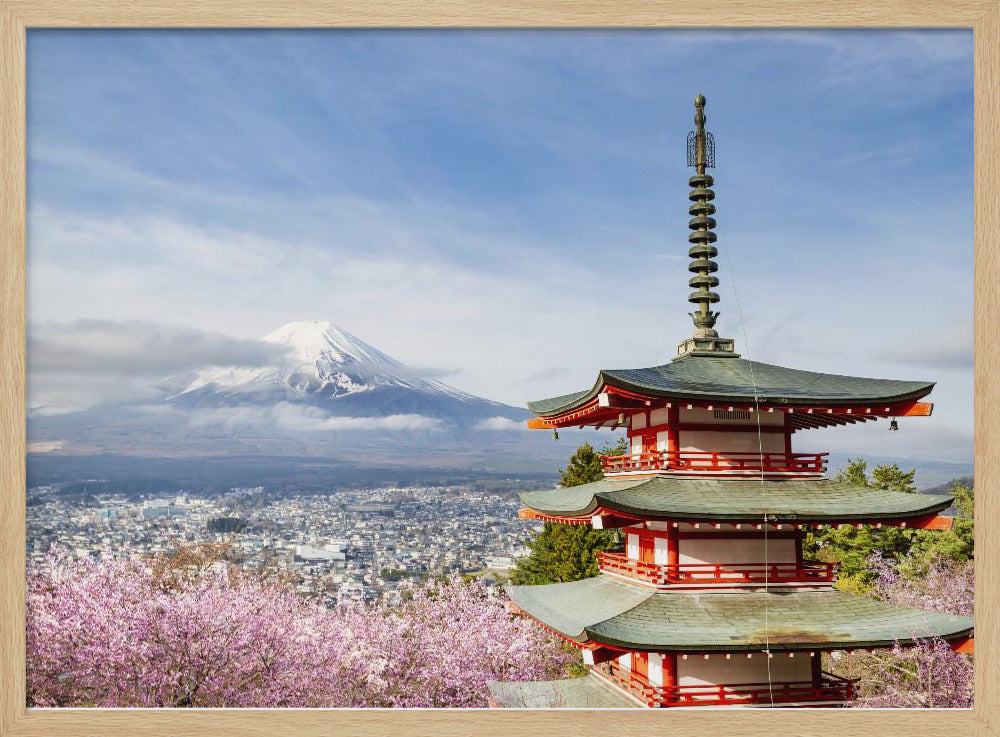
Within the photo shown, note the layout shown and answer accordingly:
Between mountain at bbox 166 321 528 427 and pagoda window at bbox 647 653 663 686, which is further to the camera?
mountain at bbox 166 321 528 427

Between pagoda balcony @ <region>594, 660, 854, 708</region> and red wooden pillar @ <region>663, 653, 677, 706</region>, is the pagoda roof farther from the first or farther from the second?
pagoda balcony @ <region>594, 660, 854, 708</region>

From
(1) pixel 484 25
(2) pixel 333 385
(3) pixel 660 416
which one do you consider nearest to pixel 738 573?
(3) pixel 660 416

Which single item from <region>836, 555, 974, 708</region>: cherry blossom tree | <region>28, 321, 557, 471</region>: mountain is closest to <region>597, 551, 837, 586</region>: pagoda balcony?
<region>836, 555, 974, 708</region>: cherry blossom tree

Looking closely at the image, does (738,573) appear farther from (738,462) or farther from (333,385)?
(333,385)

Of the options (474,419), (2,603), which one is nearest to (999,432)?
(2,603)

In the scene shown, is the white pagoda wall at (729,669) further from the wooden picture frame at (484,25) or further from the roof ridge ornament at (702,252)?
the roof ridge ornament at (702,252)

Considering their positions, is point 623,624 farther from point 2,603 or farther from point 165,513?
point 165,513
